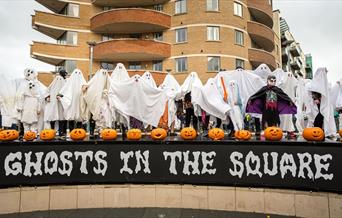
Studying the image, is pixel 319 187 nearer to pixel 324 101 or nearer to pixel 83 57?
pixel 324 101

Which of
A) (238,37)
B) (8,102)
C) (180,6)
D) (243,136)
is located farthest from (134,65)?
(243,136)

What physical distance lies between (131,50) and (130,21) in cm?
317

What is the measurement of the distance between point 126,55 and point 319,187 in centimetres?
2686

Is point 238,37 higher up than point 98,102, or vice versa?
point 238,37

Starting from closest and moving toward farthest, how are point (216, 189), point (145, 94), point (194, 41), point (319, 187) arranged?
point (319, 187) → point (216, 189) → point (145, 94) → point (194, 41)

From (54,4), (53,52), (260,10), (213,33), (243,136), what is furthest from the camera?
(54,4)

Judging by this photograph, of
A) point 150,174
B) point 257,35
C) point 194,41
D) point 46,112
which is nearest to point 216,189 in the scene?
point 150,174

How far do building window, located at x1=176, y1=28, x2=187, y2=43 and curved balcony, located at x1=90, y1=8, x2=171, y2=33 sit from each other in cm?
136

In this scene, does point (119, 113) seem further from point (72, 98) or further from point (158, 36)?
point (158, 36)

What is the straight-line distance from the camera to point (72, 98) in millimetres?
9133

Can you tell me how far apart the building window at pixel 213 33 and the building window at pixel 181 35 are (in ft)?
8.19

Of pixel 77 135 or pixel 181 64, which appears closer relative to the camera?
pixel 77 135

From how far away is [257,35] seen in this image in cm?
3291

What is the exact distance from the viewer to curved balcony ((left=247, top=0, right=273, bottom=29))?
1304 inches
